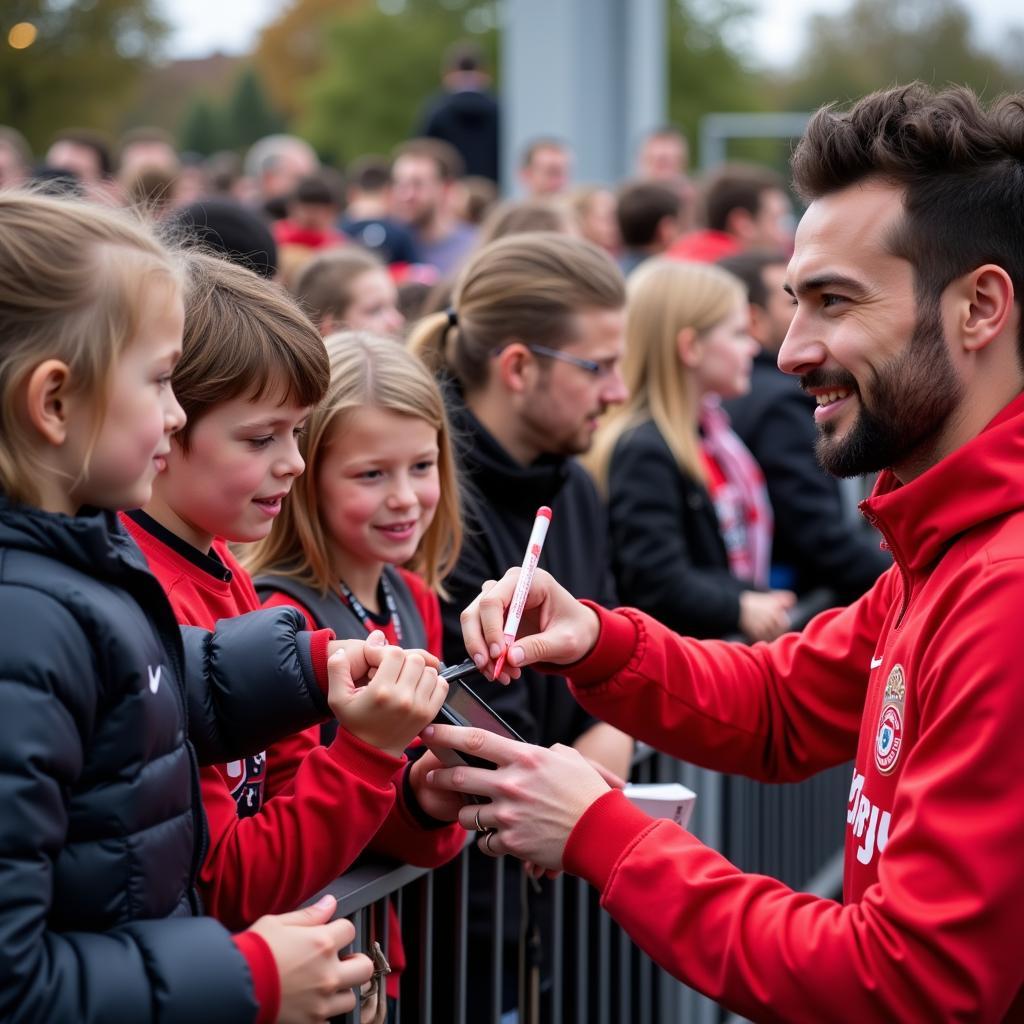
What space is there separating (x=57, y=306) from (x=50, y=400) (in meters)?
0.12

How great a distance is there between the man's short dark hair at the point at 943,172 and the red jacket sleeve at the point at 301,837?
1198 millimetres

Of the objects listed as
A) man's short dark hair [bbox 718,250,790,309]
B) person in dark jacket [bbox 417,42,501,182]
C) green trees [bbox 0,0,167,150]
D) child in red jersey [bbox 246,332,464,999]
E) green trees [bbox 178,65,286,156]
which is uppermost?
green trees [bbox 178,65,286,156]

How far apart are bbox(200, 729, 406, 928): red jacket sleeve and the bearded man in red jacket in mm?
202

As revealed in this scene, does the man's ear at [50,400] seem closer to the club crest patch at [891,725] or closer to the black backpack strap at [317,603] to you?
the black backpack strap at [317,603]

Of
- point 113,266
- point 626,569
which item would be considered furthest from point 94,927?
point 626,569

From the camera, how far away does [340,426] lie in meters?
→ 3.08

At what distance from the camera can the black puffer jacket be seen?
1698mm

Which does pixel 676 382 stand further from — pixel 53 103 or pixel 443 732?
pixel 53 103

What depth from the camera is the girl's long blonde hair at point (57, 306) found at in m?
1.85

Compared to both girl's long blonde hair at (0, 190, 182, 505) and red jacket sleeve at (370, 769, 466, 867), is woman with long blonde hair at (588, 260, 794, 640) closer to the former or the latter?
red jacket sleeve at (370, 769, 466, 867)

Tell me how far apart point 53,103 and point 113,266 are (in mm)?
21629

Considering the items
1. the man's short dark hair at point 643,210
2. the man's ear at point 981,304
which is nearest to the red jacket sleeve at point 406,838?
the man's ear at point 981,304

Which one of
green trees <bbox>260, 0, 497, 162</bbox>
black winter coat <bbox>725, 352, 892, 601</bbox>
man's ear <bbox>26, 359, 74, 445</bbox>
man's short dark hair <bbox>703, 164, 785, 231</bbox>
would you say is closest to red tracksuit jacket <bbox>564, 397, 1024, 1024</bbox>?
man's ear <bbox>26, 359, 74, 445</bbox>

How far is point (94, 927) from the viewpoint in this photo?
1835mm
